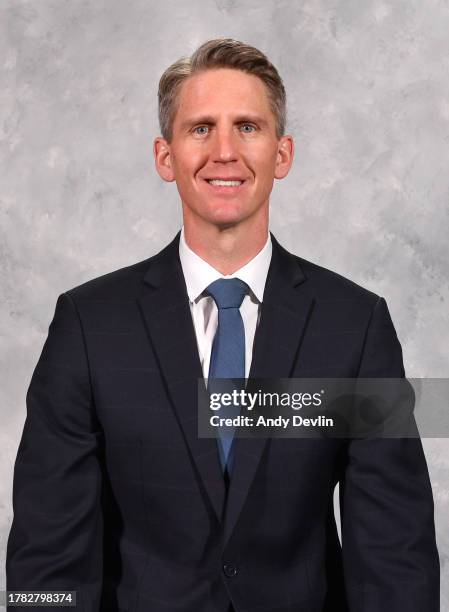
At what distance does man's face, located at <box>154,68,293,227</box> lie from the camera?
3.26m

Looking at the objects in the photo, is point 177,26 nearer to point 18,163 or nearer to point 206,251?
point 18,163

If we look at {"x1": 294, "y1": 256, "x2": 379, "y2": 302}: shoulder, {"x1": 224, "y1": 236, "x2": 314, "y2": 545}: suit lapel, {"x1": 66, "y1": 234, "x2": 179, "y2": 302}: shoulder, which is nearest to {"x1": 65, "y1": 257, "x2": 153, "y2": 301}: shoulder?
{"x1": 66, "y1": 234, "x2": 179, "y2": 302}: shoulder

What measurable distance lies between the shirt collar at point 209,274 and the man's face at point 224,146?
0.11m

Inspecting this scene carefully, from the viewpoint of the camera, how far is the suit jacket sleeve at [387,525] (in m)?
3.14

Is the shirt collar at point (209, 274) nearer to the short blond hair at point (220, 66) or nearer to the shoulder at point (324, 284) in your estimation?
the shoulder at point (324, 284)

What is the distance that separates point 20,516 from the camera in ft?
10.5

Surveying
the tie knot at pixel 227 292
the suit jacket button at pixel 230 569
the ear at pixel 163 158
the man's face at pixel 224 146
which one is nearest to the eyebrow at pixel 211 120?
the man's face at pixel 224 146

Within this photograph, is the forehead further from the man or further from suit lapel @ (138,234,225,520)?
suit lapel @ (138,234,225,520)

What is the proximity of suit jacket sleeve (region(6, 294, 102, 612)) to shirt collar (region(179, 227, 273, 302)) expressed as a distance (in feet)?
1.15

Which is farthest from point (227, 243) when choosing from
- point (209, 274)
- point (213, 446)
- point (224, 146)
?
point (213, 446)

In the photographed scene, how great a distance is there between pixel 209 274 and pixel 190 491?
0.59 m

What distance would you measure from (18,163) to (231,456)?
2186mm

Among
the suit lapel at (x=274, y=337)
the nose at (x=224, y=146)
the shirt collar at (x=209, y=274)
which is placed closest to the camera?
the suit lapel at (x=274, y=337)

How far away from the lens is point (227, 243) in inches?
131
